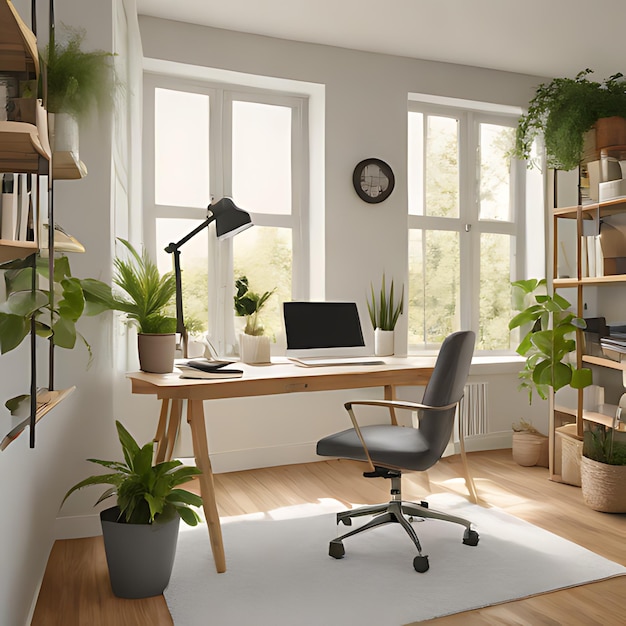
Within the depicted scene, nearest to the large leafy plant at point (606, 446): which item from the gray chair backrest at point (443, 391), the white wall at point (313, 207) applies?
the gray chair backrest at point (443, 391)

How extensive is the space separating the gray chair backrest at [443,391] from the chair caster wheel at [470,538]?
0.44 meters

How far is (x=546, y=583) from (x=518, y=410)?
7.84 ft

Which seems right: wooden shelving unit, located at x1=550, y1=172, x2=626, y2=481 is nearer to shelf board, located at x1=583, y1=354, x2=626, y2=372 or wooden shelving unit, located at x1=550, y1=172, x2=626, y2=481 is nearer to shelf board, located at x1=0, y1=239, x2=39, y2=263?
shelf board, located at x1=583, y1=354, x2=626, y2=372

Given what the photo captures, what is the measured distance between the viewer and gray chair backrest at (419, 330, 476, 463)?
2.64 m

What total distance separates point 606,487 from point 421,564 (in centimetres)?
125

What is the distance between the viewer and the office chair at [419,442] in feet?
8.48

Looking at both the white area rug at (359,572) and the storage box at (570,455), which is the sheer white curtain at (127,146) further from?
the storage box at (570,455)

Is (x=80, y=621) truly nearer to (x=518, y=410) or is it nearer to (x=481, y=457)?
(x=481, y=457)

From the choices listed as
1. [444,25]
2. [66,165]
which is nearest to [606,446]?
[444,25]

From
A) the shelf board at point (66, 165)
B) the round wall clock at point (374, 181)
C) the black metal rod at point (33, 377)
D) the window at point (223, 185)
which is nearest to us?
the black metal rod at point (33, 377)

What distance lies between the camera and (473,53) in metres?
4.38

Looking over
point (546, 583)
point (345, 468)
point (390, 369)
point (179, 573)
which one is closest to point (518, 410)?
point (345, 468)

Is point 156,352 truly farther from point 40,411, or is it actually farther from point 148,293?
point 40,411

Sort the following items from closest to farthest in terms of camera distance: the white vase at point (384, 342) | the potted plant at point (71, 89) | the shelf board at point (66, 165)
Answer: the shelf board at point (66, 165), the potted plant at point (71, 89), the white vase at point (384, 342)
